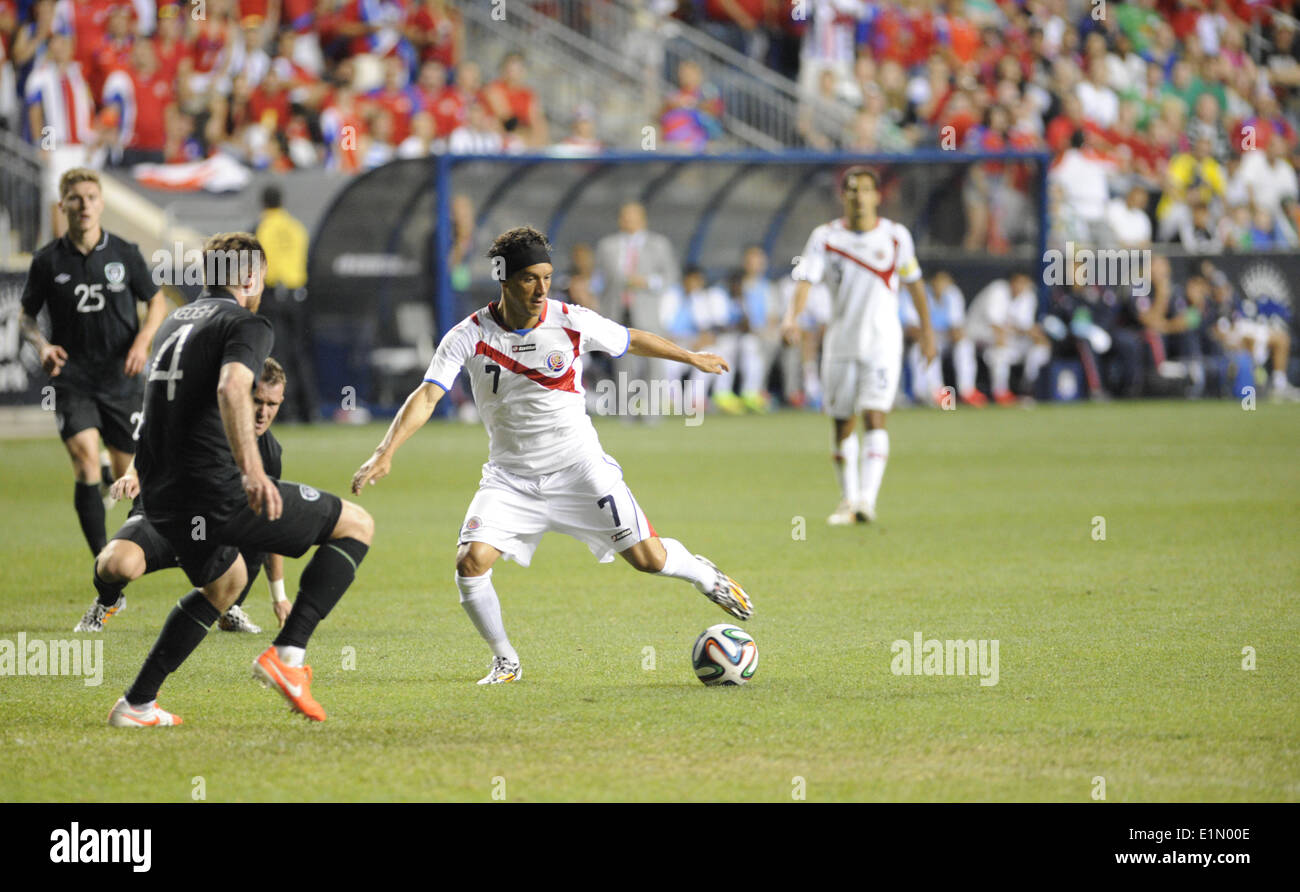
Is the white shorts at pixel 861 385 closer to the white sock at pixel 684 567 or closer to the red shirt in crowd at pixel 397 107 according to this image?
the white sock at pixel 684 567

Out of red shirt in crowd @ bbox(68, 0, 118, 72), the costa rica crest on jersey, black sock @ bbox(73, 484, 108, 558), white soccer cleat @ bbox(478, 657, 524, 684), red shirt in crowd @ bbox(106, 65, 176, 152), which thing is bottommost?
white soccer cleat @ bbox(478, 657, 524, 684)

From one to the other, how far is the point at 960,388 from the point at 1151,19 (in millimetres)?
10582

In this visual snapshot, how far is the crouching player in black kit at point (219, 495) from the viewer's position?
5926mm

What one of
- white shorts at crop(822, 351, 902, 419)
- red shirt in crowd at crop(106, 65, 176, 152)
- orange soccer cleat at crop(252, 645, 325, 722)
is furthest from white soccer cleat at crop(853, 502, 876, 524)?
red shirt in crowd at crop(106, 65, 176, 152)

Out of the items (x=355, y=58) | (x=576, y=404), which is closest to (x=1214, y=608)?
(x=576, y=404)

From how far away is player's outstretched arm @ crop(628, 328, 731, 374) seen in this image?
22.8 feet

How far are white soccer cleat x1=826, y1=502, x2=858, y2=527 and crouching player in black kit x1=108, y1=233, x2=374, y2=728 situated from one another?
6.49m

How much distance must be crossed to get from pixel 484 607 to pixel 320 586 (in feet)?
2.75

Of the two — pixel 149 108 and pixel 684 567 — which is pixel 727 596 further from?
pixel 149 108

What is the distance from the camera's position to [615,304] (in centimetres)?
2144

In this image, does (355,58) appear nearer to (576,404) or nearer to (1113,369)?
(1113,369)

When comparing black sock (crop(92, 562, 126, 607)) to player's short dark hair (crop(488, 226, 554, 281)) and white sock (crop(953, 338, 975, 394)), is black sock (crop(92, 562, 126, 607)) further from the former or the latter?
white sock (crop(953, 338, 975, 394))

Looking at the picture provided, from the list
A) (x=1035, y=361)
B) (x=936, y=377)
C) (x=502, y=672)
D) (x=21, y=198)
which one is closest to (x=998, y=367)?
(x=1035, y=361)

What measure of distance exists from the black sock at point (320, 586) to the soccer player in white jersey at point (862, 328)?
6.50 metres
